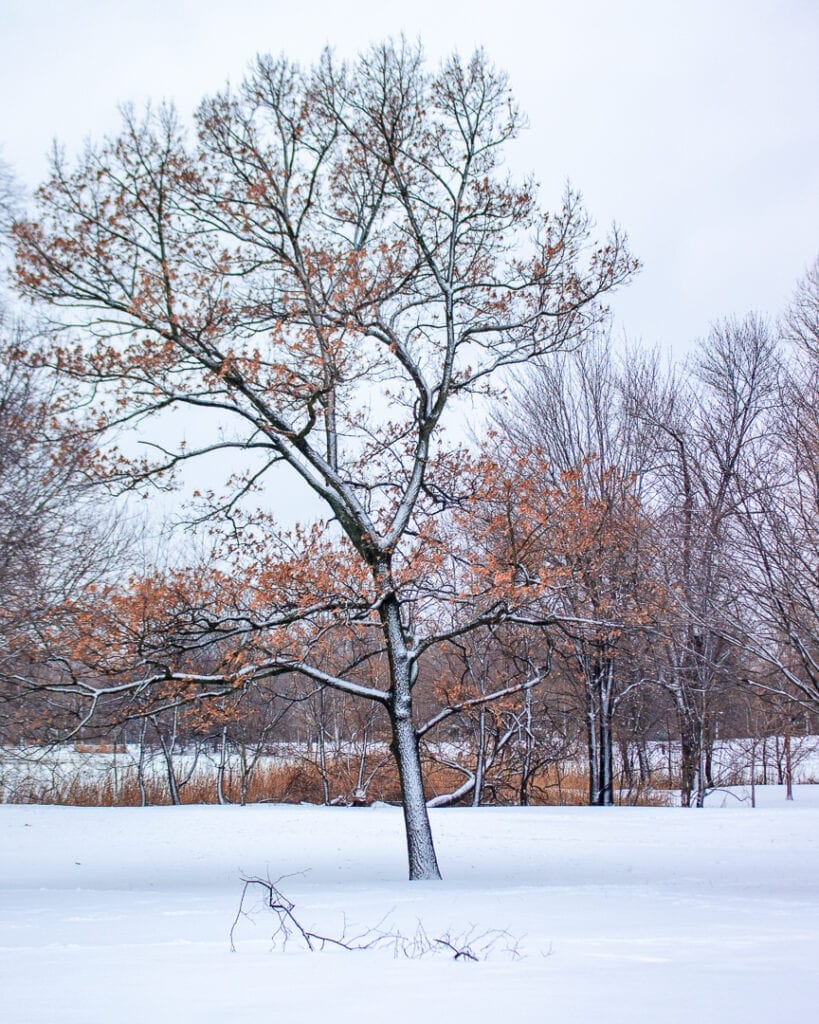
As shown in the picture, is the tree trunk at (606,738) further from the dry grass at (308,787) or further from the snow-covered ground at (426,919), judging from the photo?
the snow-covered ground at (426,919)

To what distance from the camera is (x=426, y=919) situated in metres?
7.12

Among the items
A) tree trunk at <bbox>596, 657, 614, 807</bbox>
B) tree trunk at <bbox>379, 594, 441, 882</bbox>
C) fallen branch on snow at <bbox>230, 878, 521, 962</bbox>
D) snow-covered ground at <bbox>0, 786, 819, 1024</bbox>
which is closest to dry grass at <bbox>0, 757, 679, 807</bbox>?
tree trunk at <bbox>596, 657, 614, 807</bbox>

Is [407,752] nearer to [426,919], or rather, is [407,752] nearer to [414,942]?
[426,919]

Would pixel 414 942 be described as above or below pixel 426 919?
above

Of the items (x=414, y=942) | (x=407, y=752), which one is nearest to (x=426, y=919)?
(x=414, y=942)

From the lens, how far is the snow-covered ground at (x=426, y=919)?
397 centimetres

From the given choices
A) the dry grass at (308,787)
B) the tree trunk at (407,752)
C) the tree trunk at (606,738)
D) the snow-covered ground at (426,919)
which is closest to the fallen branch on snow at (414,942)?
the snow-covered ground at (426,919)

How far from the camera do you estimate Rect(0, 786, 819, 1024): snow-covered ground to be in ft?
13.0

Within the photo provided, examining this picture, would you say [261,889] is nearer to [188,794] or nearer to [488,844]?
[488,844]

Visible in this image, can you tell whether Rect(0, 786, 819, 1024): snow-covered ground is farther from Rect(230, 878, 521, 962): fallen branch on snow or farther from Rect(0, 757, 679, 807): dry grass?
Rect(0, 757, 679, 807): dry grass

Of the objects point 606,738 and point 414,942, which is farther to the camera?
point 606,738

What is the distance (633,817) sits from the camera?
1738 centimetres

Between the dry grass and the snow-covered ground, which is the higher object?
the snow-covered ground

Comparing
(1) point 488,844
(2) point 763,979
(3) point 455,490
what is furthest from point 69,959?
(1) point 488,844
